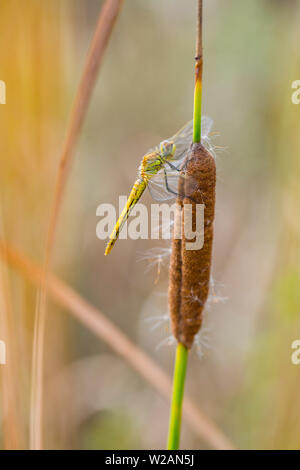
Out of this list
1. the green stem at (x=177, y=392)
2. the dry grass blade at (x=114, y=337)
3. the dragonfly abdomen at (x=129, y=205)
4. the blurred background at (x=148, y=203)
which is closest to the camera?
the green stem at (x=177, y=392)

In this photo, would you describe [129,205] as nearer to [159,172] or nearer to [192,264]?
[159,172]

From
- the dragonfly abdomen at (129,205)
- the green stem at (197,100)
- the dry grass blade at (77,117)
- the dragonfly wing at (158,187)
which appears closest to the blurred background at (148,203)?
the dry grass blade at (77,117)

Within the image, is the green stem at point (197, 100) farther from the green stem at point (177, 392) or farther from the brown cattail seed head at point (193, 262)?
the green stem at point (177, 392)

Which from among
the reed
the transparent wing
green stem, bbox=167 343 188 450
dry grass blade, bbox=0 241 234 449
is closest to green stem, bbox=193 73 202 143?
the reed

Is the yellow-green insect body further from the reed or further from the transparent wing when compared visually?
the reed

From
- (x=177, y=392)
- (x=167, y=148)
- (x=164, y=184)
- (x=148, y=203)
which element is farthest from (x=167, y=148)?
(x=148, y=203)

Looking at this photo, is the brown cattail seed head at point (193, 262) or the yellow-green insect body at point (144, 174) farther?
the yellow-green insect body at point (144, 174)

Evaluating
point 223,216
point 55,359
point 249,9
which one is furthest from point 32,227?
point 249,9
